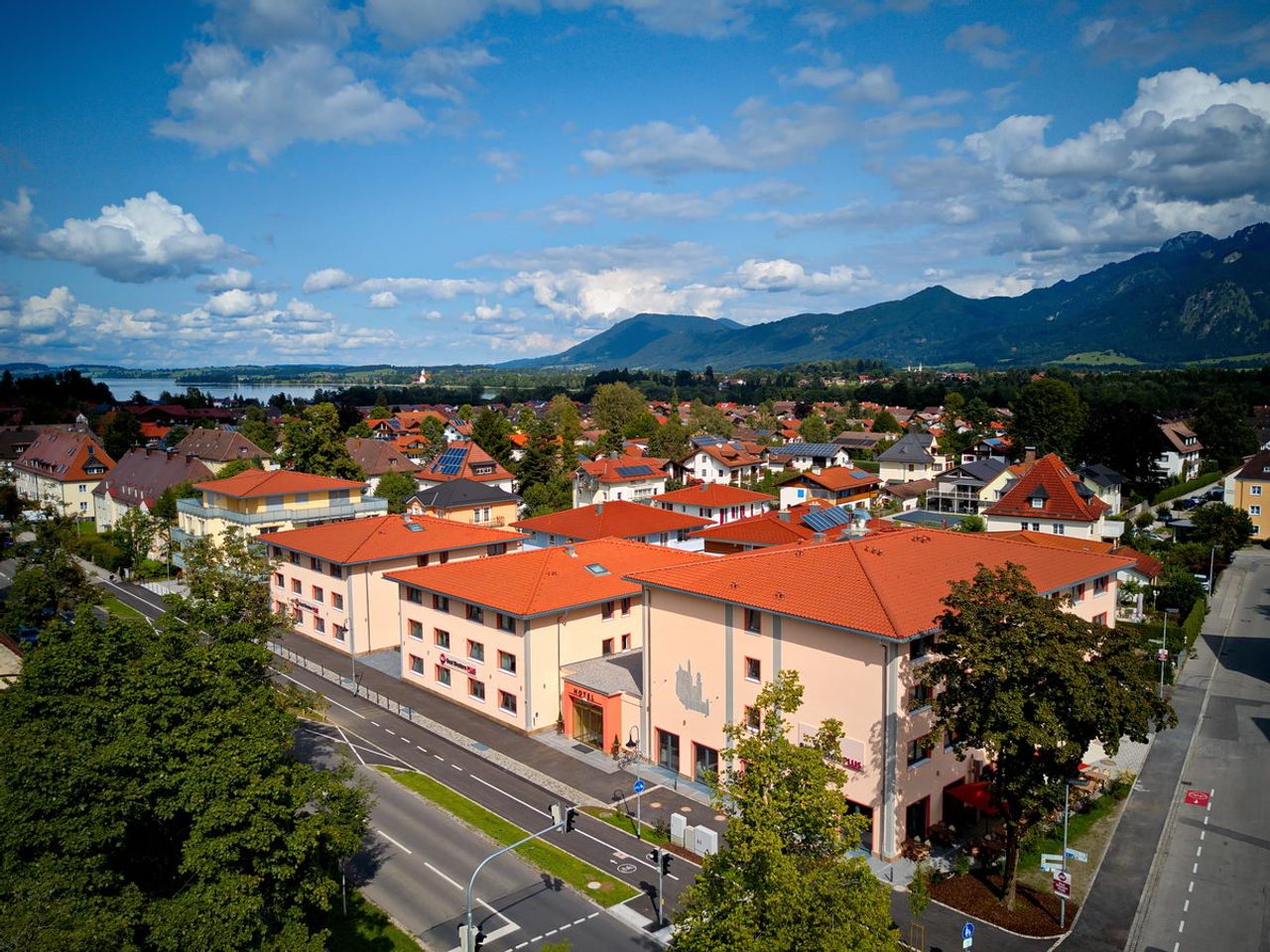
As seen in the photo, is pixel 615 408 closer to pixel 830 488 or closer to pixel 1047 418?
pixel 830 488

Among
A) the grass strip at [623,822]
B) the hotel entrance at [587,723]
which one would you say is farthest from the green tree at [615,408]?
the grass strip at [623,822]

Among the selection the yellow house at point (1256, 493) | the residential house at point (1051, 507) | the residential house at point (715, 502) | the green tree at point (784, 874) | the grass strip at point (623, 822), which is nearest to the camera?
the green tree at point (784, 874)

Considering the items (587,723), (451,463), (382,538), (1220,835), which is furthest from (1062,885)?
(451,463)

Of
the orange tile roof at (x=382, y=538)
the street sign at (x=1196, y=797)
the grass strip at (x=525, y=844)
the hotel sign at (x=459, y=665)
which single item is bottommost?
the street sign at (x=1196, y=797)

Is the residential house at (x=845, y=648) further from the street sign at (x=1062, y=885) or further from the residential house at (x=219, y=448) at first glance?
the residential house at (x=219, y=448)

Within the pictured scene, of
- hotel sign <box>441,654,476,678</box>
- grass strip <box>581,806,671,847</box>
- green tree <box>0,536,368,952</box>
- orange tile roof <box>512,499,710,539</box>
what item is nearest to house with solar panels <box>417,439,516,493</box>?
orange tile roof <box>512,499,710,539</box>

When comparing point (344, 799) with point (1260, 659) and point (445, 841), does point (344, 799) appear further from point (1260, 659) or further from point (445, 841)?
point (1260, 659)

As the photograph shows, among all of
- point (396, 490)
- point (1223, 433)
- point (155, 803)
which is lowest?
point (396, 490)
